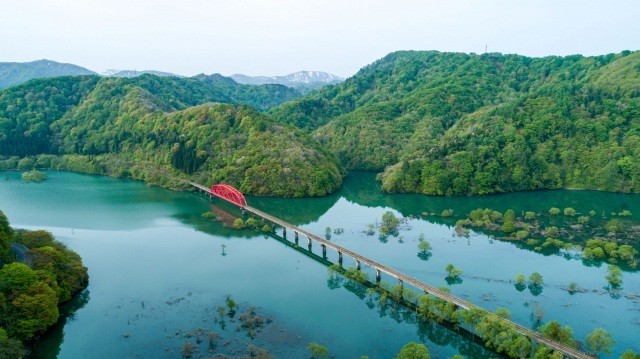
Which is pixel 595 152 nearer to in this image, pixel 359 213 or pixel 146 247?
pixel 359 213

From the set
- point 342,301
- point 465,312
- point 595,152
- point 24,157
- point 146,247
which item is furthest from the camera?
point 24,157

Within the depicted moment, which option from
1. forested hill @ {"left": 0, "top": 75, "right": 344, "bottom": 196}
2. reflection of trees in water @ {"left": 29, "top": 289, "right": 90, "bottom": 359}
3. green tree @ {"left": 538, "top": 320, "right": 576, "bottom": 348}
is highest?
forested hill @ {"left": 0, "top": 75, "right": 344, "bottom": 196}

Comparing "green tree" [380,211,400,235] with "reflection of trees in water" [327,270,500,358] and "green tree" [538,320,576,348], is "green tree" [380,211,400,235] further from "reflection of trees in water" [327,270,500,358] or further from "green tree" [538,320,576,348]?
"green tree" [538,320,576,348]

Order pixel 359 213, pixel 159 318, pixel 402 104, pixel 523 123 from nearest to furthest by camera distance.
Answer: pixel 159 318 → pixel 359 213 → pixel 523 123 → pixel 402 104

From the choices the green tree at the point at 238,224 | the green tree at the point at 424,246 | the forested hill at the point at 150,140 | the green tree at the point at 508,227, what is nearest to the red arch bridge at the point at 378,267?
the green tree at the point at 238,224

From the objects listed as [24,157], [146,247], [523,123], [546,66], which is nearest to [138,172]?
[24,157]

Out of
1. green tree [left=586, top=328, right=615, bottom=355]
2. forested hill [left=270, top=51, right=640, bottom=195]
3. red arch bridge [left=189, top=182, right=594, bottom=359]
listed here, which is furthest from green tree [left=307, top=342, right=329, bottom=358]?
forested hill [left=270, top=51, right=640, bottom=195]

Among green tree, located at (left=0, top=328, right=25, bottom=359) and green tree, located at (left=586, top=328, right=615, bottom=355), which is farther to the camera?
green tree, located at (left=586, top=328, right=615, bottom=355)

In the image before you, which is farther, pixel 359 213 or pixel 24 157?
pixel 24 157
